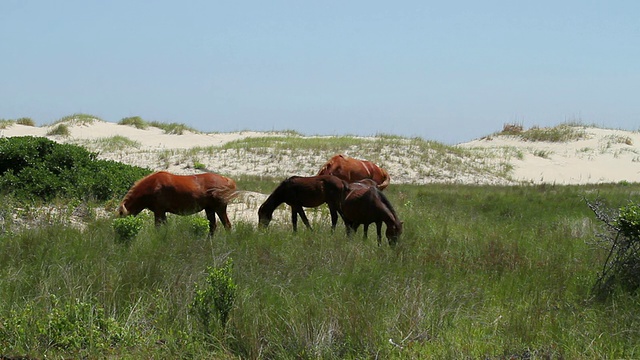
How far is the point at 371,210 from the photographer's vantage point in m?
10.8

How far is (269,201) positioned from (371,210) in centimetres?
252

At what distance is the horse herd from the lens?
428 inches

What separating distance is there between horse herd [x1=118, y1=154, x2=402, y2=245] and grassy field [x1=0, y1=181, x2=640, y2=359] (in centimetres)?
51

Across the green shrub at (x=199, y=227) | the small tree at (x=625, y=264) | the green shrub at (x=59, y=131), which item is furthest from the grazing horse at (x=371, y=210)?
the green shrub at (x=59, y=131)

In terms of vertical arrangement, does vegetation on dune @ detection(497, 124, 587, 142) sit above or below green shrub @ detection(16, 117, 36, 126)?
above

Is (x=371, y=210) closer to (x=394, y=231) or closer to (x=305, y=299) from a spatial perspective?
(x=394, y=231)

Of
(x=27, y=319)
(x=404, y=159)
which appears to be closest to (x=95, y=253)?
(x=27, y=319)

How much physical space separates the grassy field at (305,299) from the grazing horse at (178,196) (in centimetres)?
110

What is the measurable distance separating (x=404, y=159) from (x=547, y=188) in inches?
341

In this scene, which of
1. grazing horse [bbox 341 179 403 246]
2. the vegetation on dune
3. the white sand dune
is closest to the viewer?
grazing horse [bbox 341 179 403 246]

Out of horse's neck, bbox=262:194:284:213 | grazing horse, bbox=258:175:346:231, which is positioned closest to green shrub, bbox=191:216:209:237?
grazing horse, bbox=258:175:346:231

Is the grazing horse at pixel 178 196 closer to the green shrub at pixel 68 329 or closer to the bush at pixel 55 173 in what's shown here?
the bush at pixel 55 173

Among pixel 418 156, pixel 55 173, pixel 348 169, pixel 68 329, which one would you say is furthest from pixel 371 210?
pixel 418 156

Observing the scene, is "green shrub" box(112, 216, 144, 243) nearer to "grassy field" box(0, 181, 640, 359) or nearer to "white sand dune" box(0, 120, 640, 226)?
"grassy field" box(0, 181, 640, 359)
